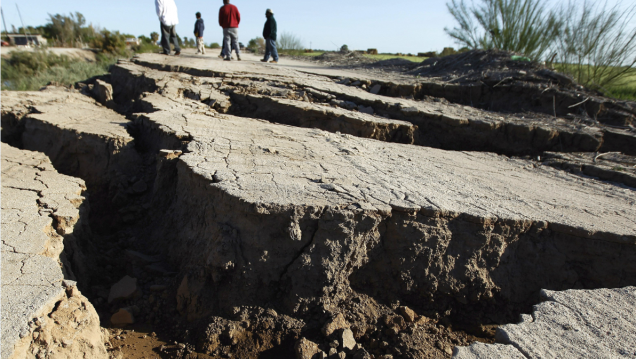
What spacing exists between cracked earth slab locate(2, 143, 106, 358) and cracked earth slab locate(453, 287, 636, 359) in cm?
194

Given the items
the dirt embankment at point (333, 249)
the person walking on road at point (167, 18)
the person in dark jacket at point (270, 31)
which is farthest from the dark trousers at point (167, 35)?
the dirt embankment at point (333, 249)

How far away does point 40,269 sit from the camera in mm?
2121

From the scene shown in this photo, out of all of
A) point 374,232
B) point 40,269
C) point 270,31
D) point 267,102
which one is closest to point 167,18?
point 270,31

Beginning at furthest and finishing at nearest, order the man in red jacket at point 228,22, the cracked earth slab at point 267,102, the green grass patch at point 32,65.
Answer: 1. the green grass patch at point 32,65
2. the man in red jacket at point 228,22
3. the cracked earth slab at point 267,102

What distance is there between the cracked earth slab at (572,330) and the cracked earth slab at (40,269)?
1.94m

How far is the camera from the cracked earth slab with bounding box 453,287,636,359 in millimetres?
1753

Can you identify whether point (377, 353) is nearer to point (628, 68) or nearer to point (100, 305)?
point (100, 305)

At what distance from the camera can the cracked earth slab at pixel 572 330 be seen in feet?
5.75

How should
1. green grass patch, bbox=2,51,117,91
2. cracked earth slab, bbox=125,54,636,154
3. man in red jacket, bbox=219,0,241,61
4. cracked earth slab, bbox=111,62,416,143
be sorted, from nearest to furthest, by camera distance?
cracked earth slab, bbox=111,62,416,143 < cracked earth slab, bbox=125,54,636,154 < man in red jacket, bbox=219,0,241,61 < green grass patch, bbox=2,51,117,91

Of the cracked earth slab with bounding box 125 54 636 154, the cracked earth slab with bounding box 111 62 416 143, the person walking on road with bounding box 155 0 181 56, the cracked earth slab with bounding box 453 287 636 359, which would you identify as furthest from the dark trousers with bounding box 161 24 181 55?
the cracked earth slab with bounding box 453 287 636 359

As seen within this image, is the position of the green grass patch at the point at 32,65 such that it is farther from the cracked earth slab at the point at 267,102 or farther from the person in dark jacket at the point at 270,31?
the cracked earth slab at the point at 267,102

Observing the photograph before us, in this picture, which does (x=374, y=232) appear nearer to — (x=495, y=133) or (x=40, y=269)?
(x=40, y=269)

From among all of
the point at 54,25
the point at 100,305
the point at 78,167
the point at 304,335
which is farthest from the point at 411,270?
the point at 54,25

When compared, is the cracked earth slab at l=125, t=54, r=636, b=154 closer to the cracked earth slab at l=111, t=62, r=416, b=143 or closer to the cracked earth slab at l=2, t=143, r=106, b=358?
the cracked earth slab at l=111, t=62, r=416, b=143
